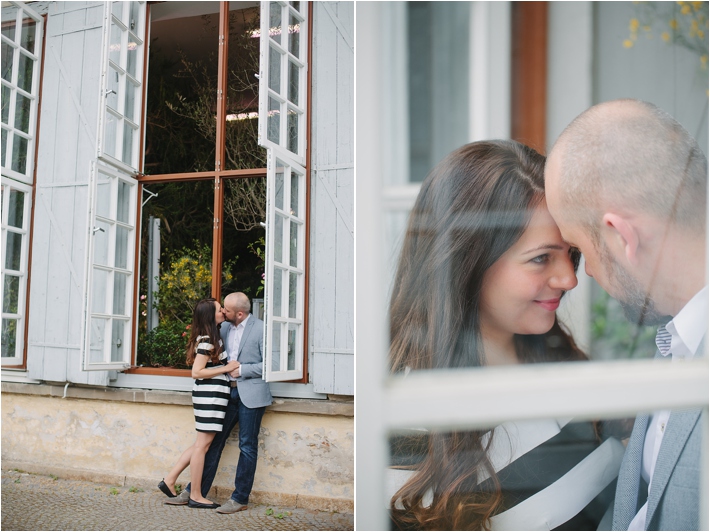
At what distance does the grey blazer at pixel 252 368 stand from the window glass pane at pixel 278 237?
0.52 metres

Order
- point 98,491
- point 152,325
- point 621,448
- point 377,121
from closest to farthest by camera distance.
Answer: point 377,121 → point 621,448 → point 98,491 → point 152,325

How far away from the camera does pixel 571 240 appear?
5.60 ft

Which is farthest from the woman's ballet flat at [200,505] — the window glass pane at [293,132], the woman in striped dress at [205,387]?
the window glass pane at [293,132]

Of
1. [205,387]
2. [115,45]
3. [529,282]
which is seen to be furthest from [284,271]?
[529,282]

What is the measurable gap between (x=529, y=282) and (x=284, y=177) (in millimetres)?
2429

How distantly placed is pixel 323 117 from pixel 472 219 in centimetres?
264

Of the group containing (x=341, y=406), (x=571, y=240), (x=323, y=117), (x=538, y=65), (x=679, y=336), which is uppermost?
(x=323, y=117)

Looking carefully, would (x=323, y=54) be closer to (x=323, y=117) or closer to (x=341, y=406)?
(x=323, y=117)

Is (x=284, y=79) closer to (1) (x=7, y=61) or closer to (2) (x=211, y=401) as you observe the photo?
(2) (x=211, y=401)

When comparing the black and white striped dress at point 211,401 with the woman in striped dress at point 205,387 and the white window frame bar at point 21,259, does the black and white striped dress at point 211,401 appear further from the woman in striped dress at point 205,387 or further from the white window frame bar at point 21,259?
the white window frame bar at point 21,259

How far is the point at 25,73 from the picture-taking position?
473 centimetres

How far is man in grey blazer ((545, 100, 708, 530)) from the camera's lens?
1578 mm

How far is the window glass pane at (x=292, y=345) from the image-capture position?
3973 mm

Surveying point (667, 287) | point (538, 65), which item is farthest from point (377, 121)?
point (667, 287)
